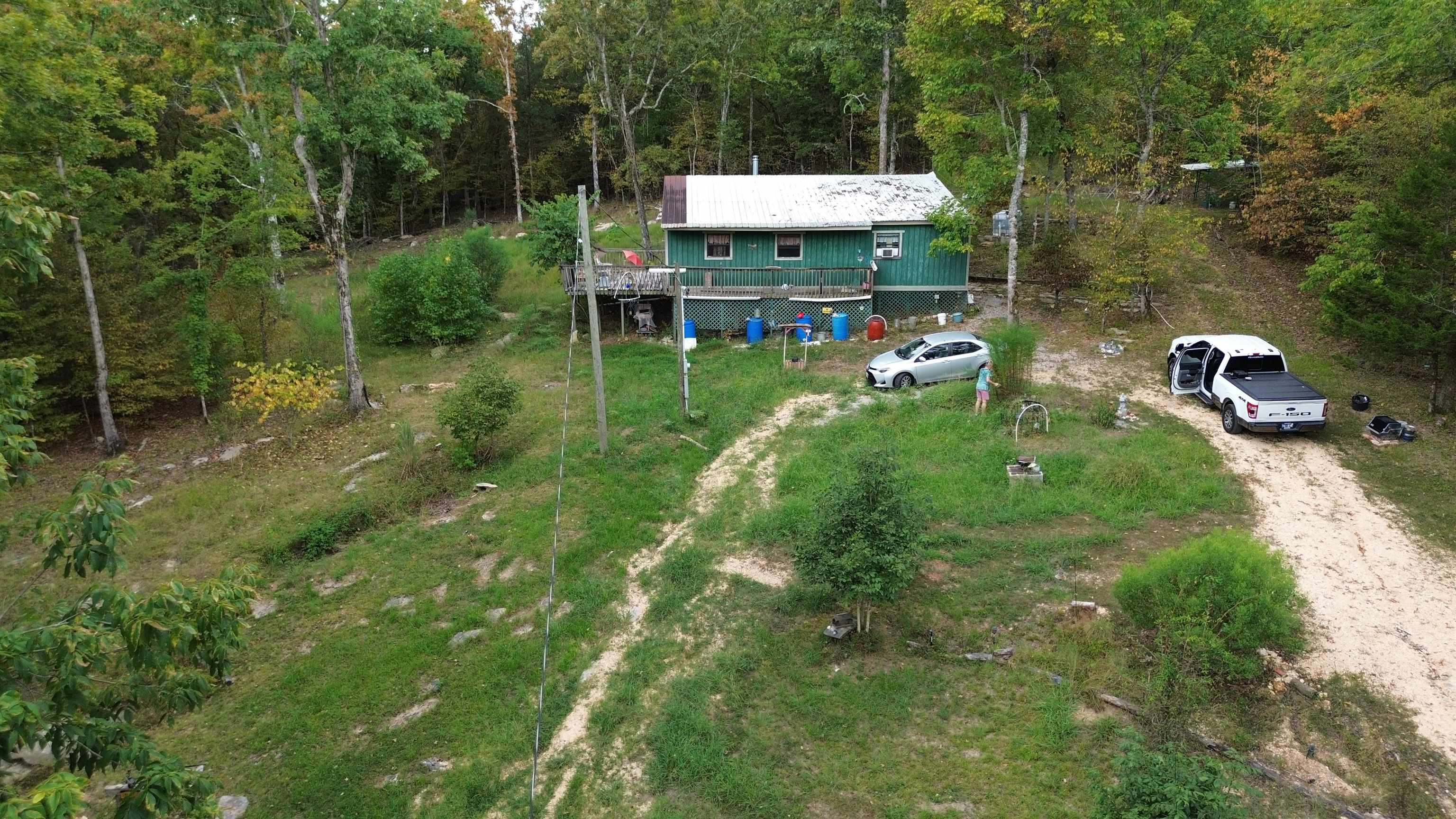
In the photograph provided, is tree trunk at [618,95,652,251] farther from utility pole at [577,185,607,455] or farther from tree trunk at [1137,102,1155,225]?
tree trunk at [1137,102,1155,225]

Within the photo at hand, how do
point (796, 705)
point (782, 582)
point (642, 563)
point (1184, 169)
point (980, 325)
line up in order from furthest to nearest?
point (1184, 169) < point (980, 325) < point (642, 563) < point (782, 582) < point (796, 705)

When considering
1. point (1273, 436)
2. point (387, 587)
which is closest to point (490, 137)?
point (387, 587)

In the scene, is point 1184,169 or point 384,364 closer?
point 384,364

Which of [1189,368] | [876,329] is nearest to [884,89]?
[876,329]

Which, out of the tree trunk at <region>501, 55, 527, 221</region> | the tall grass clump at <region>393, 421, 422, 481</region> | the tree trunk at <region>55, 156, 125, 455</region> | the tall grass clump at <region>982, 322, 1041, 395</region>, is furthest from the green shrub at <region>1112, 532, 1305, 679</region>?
the tree trunk at <region>501, 55, 527, 221</region>

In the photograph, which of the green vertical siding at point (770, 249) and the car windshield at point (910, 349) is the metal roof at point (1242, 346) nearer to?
the car windshield at point (910, 349)

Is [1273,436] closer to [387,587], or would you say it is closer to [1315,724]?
[1315,724]

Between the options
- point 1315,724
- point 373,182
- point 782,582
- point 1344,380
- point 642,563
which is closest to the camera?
point 1315,724
